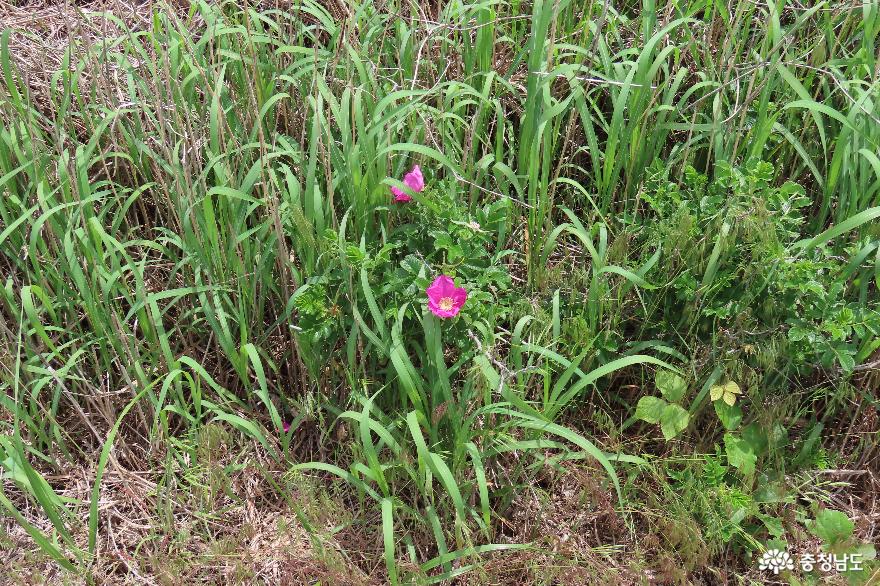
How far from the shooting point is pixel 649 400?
6.60 ft

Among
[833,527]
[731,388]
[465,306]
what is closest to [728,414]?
[731,388]

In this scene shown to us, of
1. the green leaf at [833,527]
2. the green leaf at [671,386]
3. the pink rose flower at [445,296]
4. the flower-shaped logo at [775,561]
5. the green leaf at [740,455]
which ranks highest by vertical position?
the pink rose flower at [445,296]

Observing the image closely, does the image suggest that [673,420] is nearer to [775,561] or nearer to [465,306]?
[775,561]

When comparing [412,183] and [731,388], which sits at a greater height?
[412,183]

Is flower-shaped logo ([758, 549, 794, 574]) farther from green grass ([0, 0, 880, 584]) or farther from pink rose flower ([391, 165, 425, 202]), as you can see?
pink rose flower ([391, 165, 425, 202])

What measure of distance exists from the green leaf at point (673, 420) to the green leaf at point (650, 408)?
0.01 meters

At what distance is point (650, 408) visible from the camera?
79.0 inches

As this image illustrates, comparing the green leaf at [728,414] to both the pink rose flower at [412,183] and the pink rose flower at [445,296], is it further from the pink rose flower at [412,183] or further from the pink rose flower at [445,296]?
the pink rose flower at [412,183]

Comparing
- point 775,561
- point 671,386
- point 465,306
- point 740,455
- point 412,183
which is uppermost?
point 412,183

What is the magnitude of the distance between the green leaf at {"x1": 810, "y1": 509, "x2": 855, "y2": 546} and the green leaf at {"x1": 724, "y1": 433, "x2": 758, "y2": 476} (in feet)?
0.61

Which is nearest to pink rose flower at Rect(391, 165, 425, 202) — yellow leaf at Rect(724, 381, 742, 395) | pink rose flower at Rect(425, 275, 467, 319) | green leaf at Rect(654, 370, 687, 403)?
pink rose flower at Rect(425, 275, 467, 319)

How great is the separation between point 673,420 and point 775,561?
389 mm

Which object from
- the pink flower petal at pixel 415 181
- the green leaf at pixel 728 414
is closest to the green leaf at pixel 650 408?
the green leaf at pixel 728 414

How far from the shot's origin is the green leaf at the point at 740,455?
194cm
